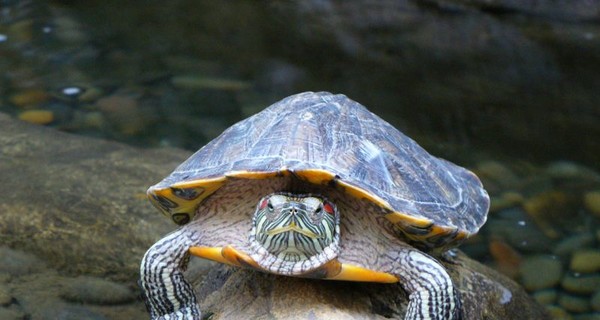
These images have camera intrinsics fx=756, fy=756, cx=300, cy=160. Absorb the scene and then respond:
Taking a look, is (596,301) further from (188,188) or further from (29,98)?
(29,98)

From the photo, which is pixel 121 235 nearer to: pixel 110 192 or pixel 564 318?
pixel 110 192

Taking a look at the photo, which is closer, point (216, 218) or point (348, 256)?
point (348, 256)

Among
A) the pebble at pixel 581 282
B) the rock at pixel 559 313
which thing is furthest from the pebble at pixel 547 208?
the rock at pixel 559 313

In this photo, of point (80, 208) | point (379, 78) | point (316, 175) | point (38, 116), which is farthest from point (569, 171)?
point (38, 116)

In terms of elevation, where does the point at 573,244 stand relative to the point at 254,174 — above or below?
below

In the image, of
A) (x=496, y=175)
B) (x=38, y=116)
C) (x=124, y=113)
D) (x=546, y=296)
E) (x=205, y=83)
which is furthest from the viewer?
(x=205, y=83)

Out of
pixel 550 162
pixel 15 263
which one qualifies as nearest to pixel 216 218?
pixel 15 263
